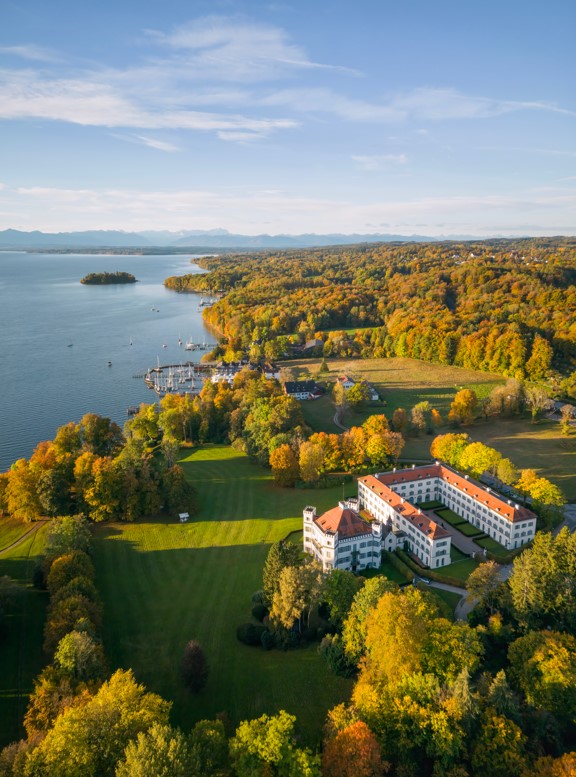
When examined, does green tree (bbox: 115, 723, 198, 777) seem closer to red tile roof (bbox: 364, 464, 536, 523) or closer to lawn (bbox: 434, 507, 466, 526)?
red tile roof (bbox: 364, 464, 536, 523)

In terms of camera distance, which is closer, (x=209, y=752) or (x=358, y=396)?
(x=209, y=752)

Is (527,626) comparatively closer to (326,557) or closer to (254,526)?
(326,557)

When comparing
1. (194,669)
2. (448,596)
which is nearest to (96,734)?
(194,669)

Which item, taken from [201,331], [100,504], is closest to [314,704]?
[100,504]

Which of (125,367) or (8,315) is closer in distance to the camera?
(125,367)

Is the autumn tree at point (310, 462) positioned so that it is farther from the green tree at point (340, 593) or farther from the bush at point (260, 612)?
the green tree at point (340, 593)

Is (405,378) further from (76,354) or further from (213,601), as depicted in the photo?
(76,354)

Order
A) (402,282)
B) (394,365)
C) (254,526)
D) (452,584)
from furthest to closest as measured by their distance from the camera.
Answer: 1. (402,282)
2. (394,365)
3. (254,526)
4. (452,584)

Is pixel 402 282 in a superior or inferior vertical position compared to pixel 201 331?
superior
